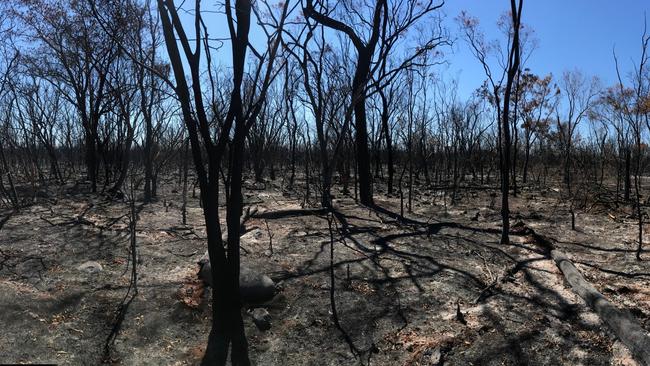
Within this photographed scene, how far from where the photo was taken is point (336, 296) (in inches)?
187

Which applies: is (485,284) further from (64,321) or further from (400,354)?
(64,321)

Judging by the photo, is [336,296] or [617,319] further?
[336,296]

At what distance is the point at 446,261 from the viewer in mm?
5961

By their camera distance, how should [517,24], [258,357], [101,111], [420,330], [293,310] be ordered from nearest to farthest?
[258,357] < [420,330] < [293,310] < [517,24] < [101,111]

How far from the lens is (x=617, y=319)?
3.85 meters

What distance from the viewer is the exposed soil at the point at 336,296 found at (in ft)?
12.2

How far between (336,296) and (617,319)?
2.28 meters

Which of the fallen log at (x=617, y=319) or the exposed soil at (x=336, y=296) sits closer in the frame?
the fallen log at (x=617, y=319)

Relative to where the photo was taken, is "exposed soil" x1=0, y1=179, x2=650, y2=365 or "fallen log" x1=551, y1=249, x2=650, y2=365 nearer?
"fallen log" x1=551, y1=249, x2=650, y2=365

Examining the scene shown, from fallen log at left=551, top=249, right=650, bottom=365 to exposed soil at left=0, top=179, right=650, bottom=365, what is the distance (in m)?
0.07

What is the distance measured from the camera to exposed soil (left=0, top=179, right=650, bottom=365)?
3705 millimetres

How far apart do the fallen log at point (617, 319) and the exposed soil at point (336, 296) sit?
0.07 meters

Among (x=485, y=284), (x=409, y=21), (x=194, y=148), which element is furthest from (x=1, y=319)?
(x=409, y=21)

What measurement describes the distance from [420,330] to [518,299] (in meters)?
1.14
